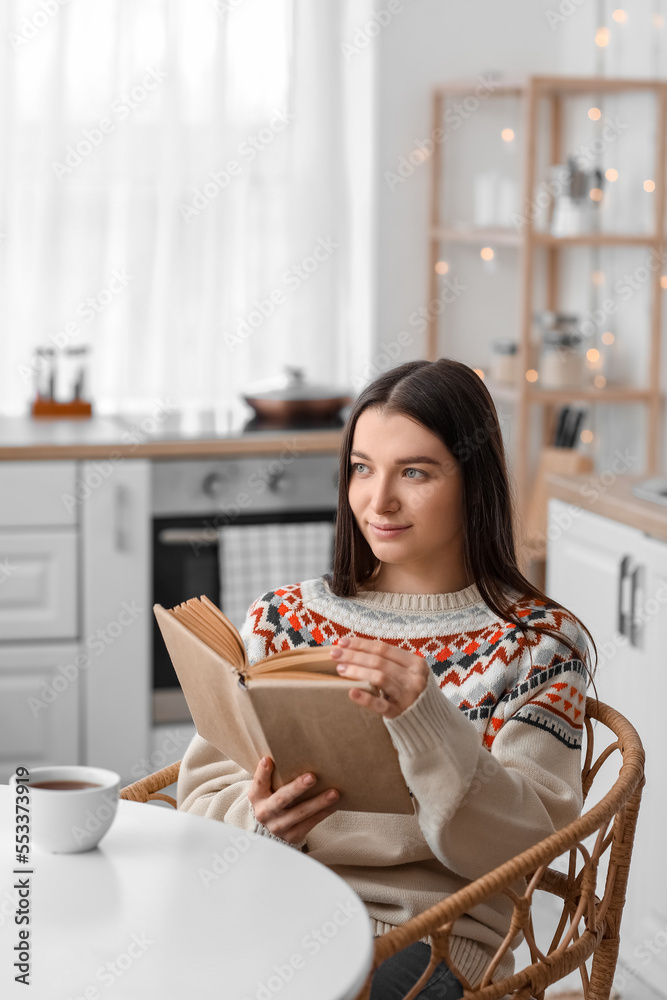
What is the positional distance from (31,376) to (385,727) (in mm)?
2411

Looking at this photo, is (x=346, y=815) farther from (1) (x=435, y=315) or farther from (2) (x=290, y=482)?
(1) (x=435, y=315)

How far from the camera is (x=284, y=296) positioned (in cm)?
341

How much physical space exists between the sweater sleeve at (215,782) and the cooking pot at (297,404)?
1.72 meters

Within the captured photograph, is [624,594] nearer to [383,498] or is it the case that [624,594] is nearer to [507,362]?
[383,498]

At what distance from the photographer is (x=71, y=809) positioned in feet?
3.24

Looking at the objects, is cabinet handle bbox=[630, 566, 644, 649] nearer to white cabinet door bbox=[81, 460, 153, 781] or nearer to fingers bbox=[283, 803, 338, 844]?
fingers bbox=[283, 803, 338, 844]

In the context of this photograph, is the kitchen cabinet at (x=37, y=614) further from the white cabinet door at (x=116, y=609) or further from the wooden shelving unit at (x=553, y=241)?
the wooden shelving unit at (x=553, y=241)

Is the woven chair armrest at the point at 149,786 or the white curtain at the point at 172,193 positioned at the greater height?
the white curtain at the point at 172,193

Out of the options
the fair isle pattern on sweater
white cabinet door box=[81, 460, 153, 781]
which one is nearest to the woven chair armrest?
the fair isle pattern on sweater

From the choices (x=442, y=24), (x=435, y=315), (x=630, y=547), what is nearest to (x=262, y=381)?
(x=435, y=315)

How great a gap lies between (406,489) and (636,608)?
0.82 meters

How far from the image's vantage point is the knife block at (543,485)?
311 centimetres

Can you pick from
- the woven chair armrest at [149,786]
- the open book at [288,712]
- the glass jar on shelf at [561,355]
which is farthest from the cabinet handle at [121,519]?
the open book at [288,712]

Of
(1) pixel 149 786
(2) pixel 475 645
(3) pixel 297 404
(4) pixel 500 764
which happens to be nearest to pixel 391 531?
(2) pixel 475 645
